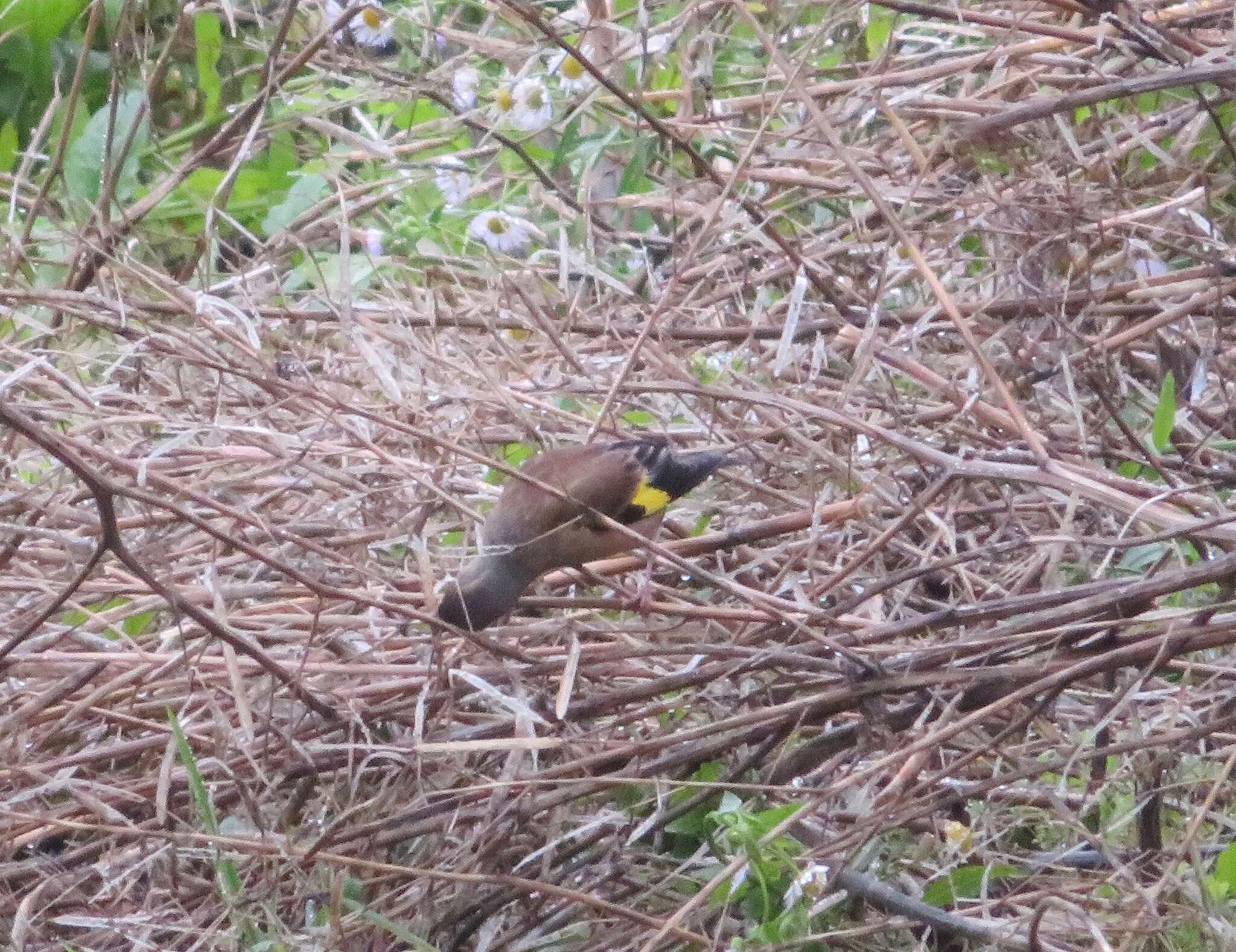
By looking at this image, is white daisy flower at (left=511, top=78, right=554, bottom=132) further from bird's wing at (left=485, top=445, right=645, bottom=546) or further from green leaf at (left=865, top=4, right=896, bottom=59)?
bird's wing at (left=485, top=445, right=645, bottom=546)

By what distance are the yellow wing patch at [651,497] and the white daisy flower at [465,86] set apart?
1147mm

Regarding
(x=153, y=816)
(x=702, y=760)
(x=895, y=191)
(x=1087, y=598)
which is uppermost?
(x=895, y=191)

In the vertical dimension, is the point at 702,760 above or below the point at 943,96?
below

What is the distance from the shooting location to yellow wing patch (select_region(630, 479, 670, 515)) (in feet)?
8.04

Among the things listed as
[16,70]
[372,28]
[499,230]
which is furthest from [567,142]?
[16,70]

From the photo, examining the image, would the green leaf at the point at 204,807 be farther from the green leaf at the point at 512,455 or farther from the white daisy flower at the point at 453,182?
the white daisy flower at the point at 453,182

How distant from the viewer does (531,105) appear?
10.5ft

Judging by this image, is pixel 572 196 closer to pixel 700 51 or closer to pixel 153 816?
pixel 700 51

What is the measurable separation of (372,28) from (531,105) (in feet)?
1.21

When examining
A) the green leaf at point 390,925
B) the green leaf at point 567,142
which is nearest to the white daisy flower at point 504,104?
the green leaf at point 567,142

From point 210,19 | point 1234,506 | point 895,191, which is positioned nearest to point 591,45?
point 895,191

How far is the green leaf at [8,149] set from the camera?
480 centimetres

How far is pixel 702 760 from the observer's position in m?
2.05

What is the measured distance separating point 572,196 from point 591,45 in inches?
15.0
